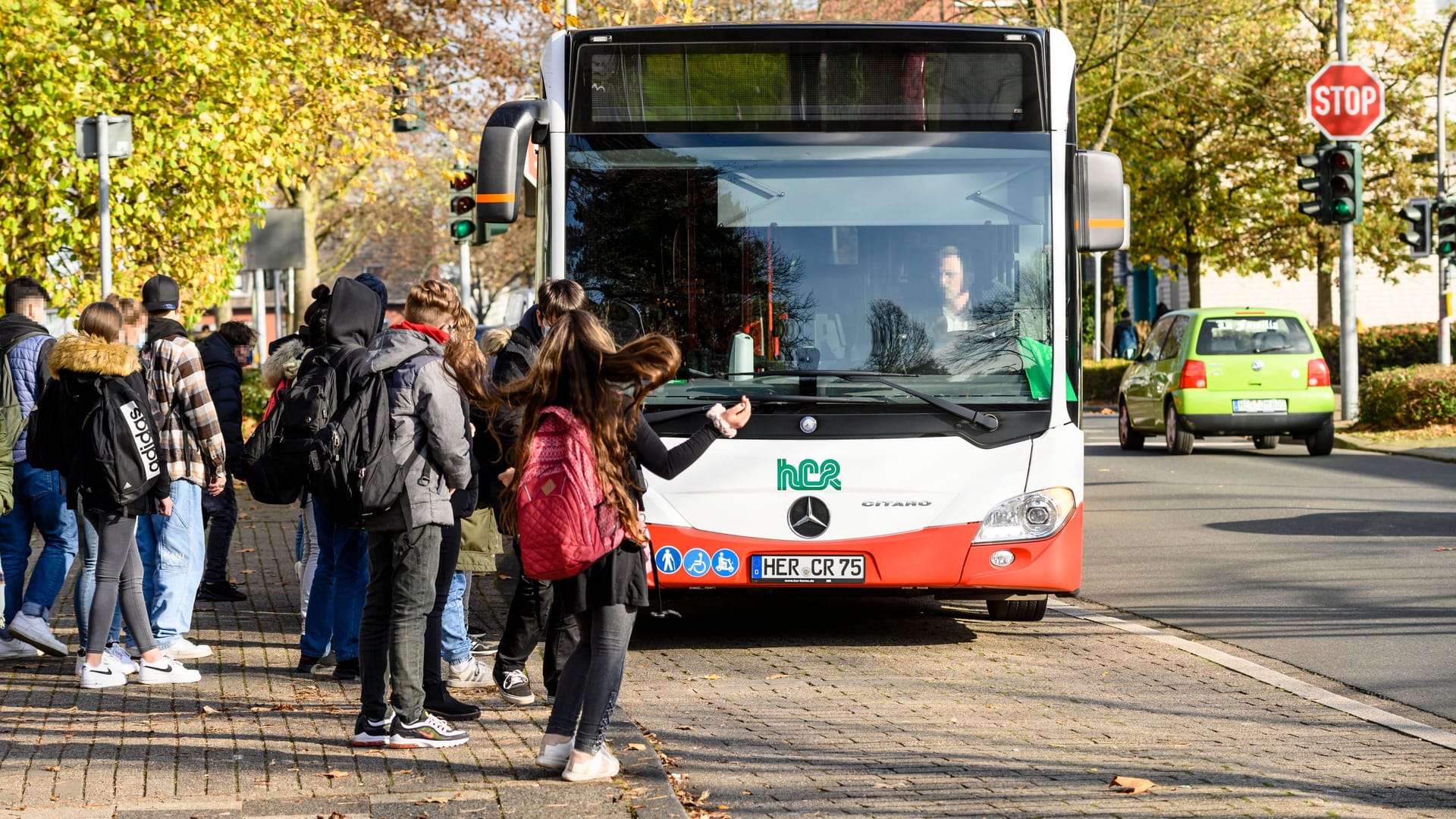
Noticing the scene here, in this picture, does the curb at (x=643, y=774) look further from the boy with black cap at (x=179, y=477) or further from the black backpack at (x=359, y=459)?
the boy with black cap at (x=179, y=477)

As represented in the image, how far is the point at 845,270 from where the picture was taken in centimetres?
823

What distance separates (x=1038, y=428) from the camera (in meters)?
8.27

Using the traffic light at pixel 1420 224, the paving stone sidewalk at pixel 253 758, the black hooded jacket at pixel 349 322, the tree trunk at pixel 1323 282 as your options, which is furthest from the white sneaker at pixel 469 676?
the tree trunk at pixel 1323 282

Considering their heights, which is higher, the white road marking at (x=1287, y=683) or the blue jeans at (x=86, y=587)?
the blue jeans at (x=86, y=587)

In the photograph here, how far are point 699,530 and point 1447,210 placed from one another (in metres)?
23.1

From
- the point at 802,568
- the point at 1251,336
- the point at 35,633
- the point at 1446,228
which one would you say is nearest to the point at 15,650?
the point at 35,633

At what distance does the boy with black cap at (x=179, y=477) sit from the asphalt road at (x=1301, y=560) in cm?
495

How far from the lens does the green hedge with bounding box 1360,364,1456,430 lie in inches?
870

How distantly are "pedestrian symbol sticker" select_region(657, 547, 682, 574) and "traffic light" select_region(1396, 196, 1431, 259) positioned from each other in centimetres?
2195

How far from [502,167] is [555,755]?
3.17 meters

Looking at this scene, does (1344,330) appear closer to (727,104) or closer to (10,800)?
(727,104)

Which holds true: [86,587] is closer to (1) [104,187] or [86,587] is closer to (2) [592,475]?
(2) [592,475]

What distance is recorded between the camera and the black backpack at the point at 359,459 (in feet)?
19.7

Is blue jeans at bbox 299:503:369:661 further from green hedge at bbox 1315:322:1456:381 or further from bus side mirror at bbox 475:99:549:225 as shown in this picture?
green hedge at bbox 1315:322:1456:381
